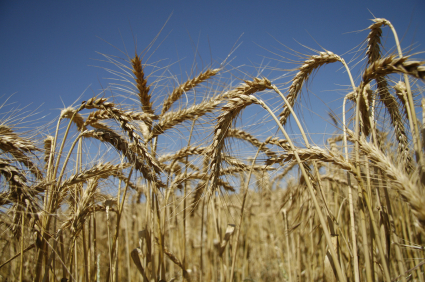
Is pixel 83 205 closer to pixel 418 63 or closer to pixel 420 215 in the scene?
pixel 420 215

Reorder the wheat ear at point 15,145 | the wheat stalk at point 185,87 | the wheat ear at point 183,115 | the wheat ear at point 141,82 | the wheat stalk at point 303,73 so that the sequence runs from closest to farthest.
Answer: the wheat ear at point 15,145 < the wheat stalk at point 303,73 < the wheat ear at point 183,115 < the wheat ear at point 141,82 < the wheat stalk at point 185,87

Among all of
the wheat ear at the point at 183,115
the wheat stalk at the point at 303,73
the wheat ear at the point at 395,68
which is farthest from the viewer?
the wheat ear at the point at 183,115

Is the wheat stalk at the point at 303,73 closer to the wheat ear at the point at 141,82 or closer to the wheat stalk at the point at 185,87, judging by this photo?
the wheat stalk at the point at 185,87

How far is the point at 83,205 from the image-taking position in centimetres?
188

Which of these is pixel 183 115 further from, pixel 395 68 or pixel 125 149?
pixel 395 68

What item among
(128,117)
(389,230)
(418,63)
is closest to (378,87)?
(418,63)

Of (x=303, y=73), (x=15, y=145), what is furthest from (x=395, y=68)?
(x=15, y=145)

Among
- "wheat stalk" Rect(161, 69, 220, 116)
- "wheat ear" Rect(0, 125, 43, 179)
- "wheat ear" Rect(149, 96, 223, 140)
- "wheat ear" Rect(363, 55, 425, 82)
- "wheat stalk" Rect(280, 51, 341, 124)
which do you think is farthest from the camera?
"wheat stalk" Rect(161, 69, 220, 116)

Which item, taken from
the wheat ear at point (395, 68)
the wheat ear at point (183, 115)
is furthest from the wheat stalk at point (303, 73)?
the wheat ear at point (183, 115)

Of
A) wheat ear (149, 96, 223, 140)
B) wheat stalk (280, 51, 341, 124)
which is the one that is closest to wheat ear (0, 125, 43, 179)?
wheat ear (149, 96, 223, 140)

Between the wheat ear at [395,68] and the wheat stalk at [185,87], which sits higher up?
the wheat stalk at [185,87]

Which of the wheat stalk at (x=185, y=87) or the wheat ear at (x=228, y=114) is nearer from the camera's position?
the wheat ear at (x=228, y=114)

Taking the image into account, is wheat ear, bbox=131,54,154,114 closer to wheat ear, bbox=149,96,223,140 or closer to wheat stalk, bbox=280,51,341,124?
wheat ear, bbox=149,96,223,140

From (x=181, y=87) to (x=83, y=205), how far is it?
4.97ft
